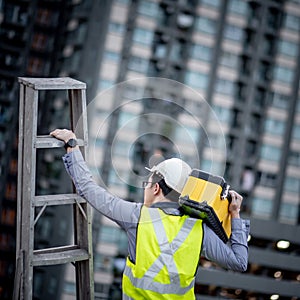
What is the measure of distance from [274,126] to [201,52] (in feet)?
16.3

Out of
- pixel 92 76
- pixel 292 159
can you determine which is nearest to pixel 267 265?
pixel 92 76

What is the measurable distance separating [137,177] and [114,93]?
374mm

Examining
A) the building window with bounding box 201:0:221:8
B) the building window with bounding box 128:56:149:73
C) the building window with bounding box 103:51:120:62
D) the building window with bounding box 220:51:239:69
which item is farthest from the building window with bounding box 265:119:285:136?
the building window with bounding box 103:51:120:62

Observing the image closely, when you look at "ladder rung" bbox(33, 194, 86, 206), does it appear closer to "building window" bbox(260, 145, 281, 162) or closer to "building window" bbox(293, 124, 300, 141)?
"building window" bbox(260, 145, 281, 162)

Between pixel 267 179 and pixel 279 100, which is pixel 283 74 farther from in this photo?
pixel 267 179

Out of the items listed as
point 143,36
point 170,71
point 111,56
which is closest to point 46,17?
point 111,56

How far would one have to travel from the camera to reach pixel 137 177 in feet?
7.79

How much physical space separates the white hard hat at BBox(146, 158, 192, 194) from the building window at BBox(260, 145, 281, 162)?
26.3 m

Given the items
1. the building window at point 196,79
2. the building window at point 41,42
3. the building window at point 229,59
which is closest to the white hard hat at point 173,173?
the building window at point 196,79

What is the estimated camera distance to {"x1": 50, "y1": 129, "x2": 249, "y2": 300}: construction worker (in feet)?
7.03

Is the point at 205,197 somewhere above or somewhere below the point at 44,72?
above

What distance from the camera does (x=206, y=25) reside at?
86.9 ft

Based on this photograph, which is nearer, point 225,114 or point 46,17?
point 46,17

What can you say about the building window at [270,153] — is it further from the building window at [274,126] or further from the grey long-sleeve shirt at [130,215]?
the grey long-sleeve shirt at [130,215]
